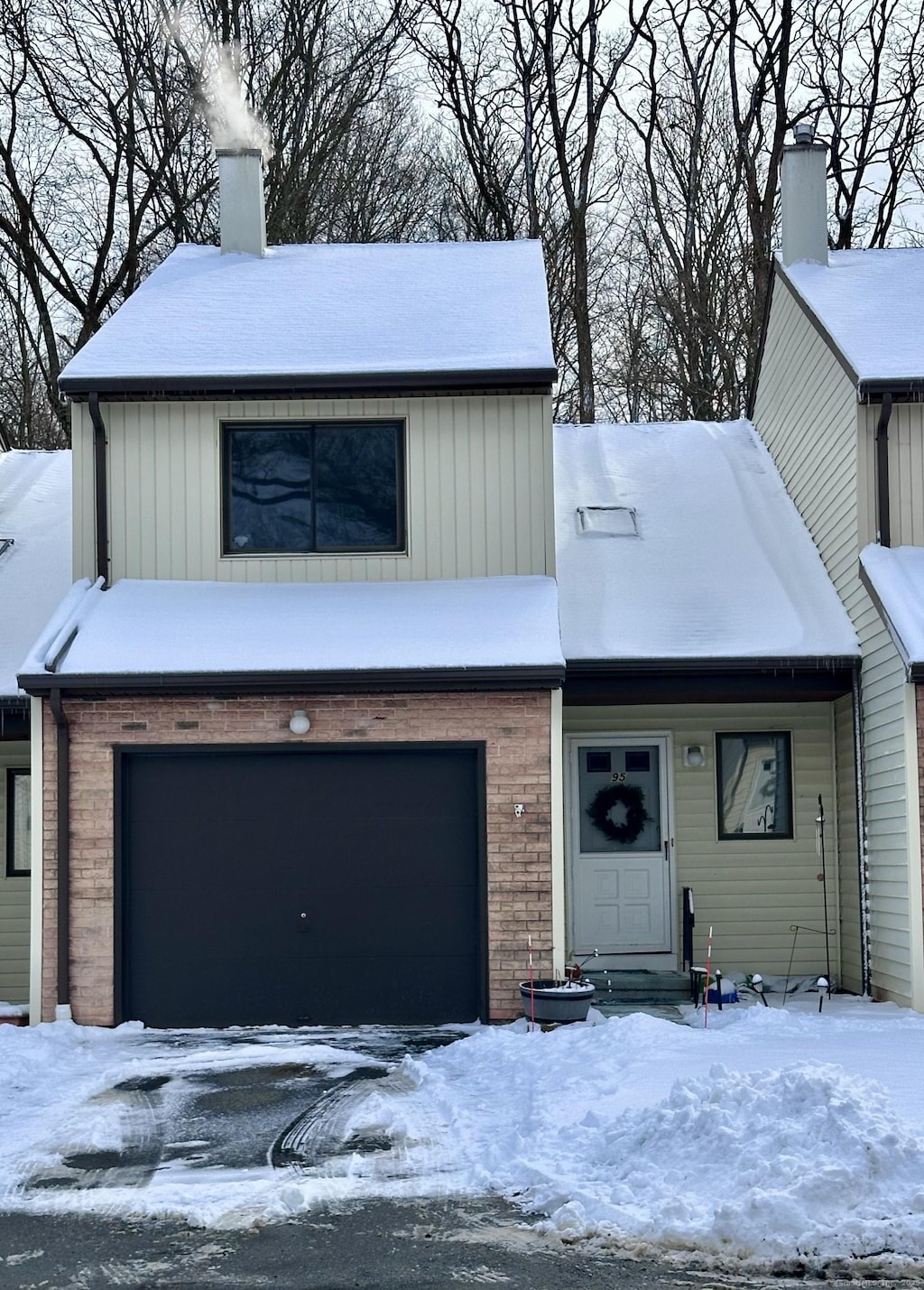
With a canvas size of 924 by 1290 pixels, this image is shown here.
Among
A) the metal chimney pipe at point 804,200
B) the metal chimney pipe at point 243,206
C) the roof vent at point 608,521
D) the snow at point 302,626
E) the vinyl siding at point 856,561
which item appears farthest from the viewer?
the metal chimney pipe at point 804,200

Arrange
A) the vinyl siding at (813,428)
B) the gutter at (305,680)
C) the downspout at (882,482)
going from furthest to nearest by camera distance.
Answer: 1. the vinyl siding at (813,428)
2. the downspout at (882,482)
3. the gutter at (305,680)

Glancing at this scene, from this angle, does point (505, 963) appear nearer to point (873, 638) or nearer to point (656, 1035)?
point (656, 1035)

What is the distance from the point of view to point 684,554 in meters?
14.9

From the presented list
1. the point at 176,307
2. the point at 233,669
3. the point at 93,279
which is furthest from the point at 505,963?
the point at 93,279

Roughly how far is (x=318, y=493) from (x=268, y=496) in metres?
0.46

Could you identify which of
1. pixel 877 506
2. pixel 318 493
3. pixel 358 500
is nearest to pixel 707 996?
pixel 877 506

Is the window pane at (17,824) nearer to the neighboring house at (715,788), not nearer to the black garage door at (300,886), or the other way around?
the black garage door at (300,886)

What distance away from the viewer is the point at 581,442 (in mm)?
17938

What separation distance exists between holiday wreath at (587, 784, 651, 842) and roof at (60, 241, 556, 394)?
408 cm

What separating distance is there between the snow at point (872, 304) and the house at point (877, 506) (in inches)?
0.8

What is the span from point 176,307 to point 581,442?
5552mm

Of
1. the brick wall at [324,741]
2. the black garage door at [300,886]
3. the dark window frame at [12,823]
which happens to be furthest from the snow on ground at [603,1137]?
the dark window frame at [12,823]

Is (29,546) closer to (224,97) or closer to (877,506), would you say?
(877,506)

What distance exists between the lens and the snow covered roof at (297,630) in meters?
11.6
